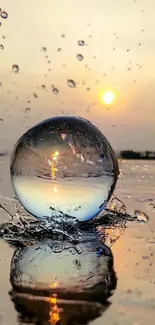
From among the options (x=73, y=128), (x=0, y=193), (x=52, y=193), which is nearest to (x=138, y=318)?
(x=52, y=193)

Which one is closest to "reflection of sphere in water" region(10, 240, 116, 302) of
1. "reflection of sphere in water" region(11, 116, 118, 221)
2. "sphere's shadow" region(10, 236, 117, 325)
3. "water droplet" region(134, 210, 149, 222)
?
"sphere's shadow" region(10, 236, 117, 325)

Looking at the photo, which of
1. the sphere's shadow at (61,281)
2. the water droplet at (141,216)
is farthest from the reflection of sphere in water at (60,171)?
the water droplet at (141,216)

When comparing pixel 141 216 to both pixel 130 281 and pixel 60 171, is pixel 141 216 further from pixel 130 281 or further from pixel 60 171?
pixel 130 281

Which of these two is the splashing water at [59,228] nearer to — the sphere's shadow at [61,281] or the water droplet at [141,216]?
the water droplet at [141,216]

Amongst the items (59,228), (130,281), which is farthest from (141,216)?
(130,281)

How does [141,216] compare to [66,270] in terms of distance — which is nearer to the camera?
[66,270]

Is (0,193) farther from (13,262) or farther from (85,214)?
(13,262)
